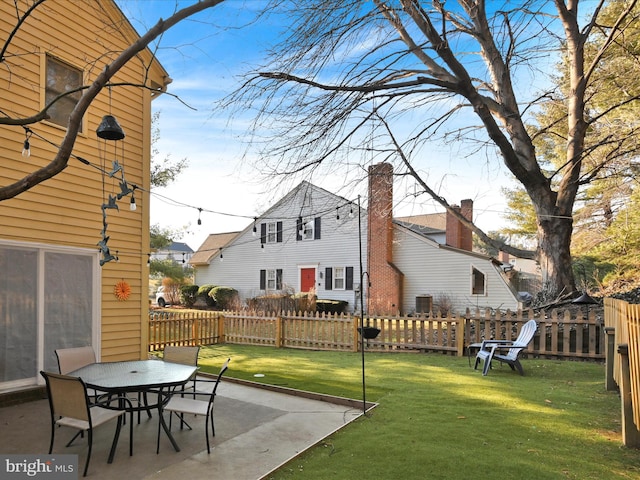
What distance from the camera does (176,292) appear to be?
90.9 feet

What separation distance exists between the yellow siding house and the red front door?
1520cm

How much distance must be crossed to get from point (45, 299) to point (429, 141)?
791 centimetres

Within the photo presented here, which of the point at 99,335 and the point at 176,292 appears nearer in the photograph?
the point at 99,335

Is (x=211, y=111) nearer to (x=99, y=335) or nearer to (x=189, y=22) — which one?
(x=189, y=22)

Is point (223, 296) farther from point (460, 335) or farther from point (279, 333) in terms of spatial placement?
point (460, 335)

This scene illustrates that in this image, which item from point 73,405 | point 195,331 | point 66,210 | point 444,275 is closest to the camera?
point 73,405

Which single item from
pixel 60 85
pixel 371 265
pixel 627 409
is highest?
pixel 60 85

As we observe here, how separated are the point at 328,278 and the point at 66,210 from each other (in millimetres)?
16559

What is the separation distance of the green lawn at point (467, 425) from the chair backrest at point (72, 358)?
9.77 ft

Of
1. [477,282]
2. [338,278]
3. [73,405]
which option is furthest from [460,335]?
[338,278]

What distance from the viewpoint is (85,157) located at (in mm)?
7289

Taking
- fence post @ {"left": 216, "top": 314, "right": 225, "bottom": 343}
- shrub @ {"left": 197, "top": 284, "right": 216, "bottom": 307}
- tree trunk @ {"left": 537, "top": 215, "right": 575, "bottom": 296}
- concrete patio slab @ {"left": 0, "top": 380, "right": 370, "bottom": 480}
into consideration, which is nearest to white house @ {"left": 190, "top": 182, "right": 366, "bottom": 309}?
shrub @ {"left": 197, "top": 284, "right": 216, "bottom": 307}

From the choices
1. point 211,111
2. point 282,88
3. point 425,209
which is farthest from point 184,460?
point 425,209

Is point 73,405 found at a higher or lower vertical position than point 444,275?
lower
